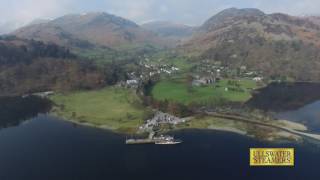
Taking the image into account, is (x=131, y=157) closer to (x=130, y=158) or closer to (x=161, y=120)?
(x=130, y=158)

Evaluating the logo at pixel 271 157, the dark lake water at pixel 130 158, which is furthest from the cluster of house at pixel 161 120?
the logo at pixel 271 157

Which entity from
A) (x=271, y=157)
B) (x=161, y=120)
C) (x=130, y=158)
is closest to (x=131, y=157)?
(x=130, y=158)

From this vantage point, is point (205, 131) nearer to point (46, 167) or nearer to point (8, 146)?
point (46, 167)

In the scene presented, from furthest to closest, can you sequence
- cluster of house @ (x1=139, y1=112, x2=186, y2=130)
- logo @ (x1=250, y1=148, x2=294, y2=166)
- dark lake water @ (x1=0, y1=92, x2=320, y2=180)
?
1. cluster of house @ (x1=139, y1=112, x2=186, y2=130)
2. dark lake water @ (x1=0, y1=92, x2=320, y2=180)
3. logo @ (x1=250, y1=148, x2=294, y2=166)

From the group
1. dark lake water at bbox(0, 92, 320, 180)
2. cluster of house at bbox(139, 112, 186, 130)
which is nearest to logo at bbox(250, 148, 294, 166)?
dark lake water at bbox(0, 92, 320, 180)

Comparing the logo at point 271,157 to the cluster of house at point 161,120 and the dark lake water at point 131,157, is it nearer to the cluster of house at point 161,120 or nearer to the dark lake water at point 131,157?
the dark lake water at point 131,157

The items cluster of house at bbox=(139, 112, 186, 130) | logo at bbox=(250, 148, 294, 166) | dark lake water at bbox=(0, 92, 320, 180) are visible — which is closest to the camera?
logo at bbox=(250, 148, 294, 166)

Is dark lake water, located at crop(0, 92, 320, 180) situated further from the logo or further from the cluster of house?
the cluster of house

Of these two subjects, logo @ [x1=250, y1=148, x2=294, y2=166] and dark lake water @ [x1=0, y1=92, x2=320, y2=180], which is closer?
logo @ [x1=250, y1=148, x2=294, y2=166]

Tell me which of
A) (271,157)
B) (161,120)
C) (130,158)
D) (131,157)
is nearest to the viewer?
(271,157)

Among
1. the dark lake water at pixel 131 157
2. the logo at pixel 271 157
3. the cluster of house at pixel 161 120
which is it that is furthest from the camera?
the cluster of house at pixel 161 120
